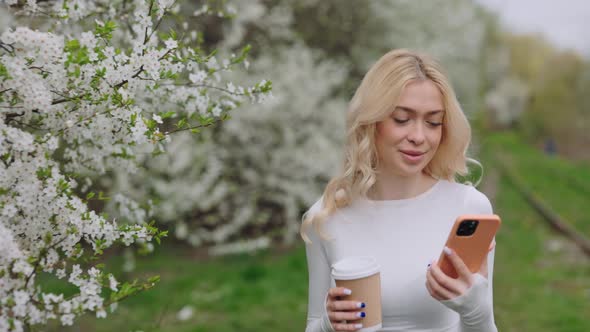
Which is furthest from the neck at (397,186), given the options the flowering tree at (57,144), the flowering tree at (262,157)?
the flowering tree at (262,157)

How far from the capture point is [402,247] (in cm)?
240

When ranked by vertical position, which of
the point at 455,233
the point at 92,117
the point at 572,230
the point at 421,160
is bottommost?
the point at 572,230

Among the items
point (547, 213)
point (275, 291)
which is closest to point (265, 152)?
point (275, 291)

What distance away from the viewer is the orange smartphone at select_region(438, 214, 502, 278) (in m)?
1.98

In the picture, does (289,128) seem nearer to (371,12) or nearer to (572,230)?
(371,12)

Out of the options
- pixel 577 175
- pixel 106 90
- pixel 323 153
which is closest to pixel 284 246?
pixel 323 153

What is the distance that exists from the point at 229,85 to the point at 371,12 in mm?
10175

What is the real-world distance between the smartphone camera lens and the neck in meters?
0.56

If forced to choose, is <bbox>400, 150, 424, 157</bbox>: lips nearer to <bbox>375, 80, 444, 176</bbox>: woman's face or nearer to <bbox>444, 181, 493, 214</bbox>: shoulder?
<bbox>375, 80, 444, 176</bbox>: woman's face

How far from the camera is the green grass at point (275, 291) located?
6660 millimetres

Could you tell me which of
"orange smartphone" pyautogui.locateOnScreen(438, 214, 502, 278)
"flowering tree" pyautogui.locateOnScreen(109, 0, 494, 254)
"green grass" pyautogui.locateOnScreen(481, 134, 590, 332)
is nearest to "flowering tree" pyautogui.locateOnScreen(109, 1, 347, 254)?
"flowering tree" pyautogui.locateOnScreen(109, 0, 494, 254)

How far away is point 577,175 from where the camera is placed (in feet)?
71.6

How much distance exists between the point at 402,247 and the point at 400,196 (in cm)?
24

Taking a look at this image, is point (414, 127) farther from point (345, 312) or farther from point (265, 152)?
point (265, 152)
